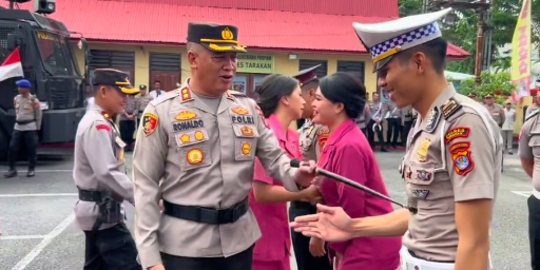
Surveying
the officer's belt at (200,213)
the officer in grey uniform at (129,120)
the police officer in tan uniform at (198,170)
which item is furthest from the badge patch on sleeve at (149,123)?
the officer in grey uniform at (129,120)

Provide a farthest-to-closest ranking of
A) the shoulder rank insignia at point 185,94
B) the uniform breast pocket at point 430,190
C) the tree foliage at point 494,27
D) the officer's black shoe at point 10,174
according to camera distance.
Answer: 1. the tree foliage at point 494,27
2. the officer's black shoe at point 10,174
3. the shoulder rank insignia at point 185,94
4. the uniform breast pocket at point 430,190

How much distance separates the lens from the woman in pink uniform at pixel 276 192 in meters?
3.11

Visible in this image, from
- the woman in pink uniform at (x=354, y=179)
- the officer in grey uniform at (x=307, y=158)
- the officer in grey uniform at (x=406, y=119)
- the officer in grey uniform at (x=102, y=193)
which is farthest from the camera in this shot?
the officer in grey uniform at (x=406, y=119)

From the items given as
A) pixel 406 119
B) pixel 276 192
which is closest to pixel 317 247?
pixel 276 192

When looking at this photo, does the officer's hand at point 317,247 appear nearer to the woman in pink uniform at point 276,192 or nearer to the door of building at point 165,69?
Result: the woman in pink uniform at point 276,192

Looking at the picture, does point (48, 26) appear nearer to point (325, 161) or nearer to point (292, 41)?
point (292, 41)

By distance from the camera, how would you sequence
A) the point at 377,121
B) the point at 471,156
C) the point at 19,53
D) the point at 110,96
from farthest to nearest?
the point at 377,121 → the point at 19,53 → the point at 110,96 → the point at 471,156

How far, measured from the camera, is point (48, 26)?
39.8 feet

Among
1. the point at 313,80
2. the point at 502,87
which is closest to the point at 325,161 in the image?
the point at 313,80

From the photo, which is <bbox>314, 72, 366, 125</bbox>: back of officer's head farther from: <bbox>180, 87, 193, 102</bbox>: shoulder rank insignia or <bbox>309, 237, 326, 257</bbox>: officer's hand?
<bbox>180, 87, 193, 102</bbox>: shoulder rank insignia

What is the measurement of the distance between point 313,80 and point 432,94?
8.05 feet

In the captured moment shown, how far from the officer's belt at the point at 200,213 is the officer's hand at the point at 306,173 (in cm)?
35

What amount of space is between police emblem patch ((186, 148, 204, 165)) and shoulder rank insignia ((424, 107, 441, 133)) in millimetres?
1036

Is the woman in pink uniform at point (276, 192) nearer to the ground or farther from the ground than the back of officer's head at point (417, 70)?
nearer to the ground
